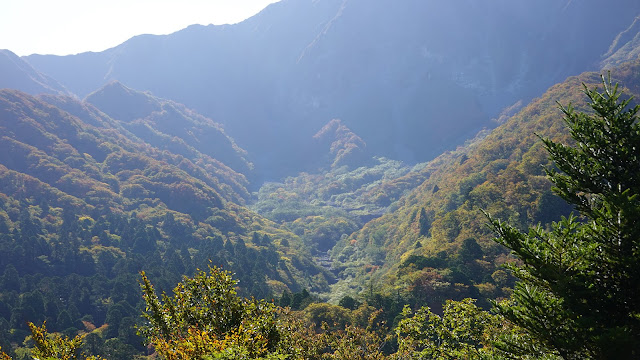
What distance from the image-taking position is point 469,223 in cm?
6938

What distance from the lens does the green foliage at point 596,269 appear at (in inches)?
338

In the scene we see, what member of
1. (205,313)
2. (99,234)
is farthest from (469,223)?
(99,234)

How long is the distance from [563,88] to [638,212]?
13130 cm

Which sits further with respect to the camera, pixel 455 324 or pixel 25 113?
pixel 25 113

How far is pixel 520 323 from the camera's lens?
9.77 m

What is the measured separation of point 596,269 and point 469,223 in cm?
6393

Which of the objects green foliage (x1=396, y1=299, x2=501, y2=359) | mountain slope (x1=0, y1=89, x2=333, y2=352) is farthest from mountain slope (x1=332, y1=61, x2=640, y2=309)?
mountain slope (x1=0, y1=89, x2=333, y2=352)

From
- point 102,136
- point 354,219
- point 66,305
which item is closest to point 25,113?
point 102,136

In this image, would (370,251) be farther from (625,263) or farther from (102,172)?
(102,172)

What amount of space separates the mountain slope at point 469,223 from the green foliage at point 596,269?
249 centimetres

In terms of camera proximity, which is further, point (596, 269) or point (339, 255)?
point (339, 255)

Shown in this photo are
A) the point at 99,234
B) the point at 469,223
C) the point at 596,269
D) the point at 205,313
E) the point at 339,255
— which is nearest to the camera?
the point at 596,269

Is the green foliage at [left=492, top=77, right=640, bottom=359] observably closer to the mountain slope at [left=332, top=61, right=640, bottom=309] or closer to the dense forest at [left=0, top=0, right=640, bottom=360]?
the dense forest at [left=0, top=0, right=640, bottom=360]

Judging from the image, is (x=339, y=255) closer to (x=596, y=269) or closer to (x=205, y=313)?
(x=205, y=313)
